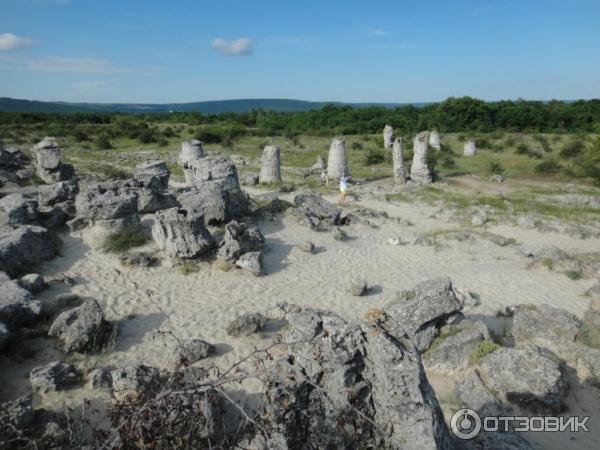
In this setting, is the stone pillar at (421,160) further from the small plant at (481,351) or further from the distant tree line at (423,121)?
the distant tree line at (423,121)

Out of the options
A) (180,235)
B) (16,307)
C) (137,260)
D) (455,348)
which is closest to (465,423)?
(455,348)

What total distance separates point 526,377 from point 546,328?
2.21 m

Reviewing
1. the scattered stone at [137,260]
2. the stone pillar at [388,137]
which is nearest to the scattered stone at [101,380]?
the scattered stone at [137,260]

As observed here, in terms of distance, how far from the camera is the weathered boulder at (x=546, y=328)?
26.2 feet

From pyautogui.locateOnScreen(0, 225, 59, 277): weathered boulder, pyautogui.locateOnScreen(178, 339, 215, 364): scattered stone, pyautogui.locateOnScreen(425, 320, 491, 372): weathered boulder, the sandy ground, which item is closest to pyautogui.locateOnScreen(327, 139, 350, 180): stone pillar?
the sandy ground

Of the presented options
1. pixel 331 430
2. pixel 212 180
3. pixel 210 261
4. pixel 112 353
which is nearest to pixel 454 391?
Result: pixel 331 430

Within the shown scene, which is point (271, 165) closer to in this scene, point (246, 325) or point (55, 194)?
point (55, 194)

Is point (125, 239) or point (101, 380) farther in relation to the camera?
point (125, 239)

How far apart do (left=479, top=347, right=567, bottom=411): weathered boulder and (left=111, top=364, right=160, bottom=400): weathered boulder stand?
499cm

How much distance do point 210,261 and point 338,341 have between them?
25.5 ft

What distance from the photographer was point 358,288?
10125 mm

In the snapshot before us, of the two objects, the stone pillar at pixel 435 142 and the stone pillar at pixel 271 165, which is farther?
the stone pillar at pixel 435 142

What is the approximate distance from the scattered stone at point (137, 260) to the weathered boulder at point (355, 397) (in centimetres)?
761

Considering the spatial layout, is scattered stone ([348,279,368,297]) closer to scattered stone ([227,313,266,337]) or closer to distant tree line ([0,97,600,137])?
scattered stone ([227,313,266,337])
